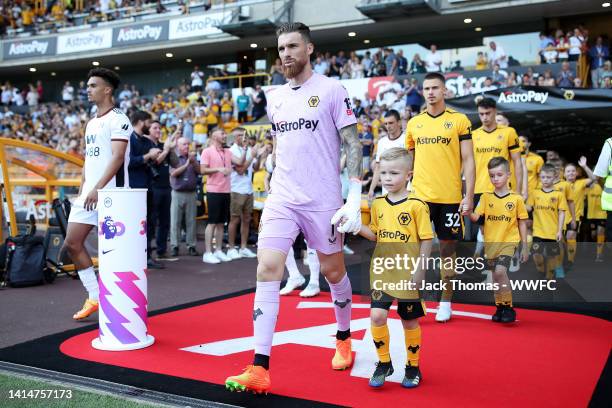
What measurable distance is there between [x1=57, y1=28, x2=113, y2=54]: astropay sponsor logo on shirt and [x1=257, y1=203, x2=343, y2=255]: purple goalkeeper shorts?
97.8 feet

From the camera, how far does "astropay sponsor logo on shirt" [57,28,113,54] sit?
101ft

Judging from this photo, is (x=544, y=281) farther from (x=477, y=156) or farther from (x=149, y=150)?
(x=149, y=150)

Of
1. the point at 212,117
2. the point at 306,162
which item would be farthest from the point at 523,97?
the point at 212,117

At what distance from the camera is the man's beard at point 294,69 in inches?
154

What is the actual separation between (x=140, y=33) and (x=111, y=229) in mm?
27544

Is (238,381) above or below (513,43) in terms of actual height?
below

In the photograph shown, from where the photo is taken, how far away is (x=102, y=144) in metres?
5.45

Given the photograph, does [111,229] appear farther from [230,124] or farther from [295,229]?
[230,124]

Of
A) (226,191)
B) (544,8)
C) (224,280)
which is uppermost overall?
(544,8)

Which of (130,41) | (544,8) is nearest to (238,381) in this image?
(544,8)

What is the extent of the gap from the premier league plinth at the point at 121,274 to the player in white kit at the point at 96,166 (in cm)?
67

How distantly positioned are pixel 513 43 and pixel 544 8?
2.02 m

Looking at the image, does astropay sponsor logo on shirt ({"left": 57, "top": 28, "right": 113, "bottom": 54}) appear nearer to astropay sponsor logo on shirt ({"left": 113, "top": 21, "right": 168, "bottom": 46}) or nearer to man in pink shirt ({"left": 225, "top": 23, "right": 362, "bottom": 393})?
astropay sponsor logo on shirt ({"left": 113, "top": 21, "right": 168, "bottom": 46})

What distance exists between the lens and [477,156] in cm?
678
